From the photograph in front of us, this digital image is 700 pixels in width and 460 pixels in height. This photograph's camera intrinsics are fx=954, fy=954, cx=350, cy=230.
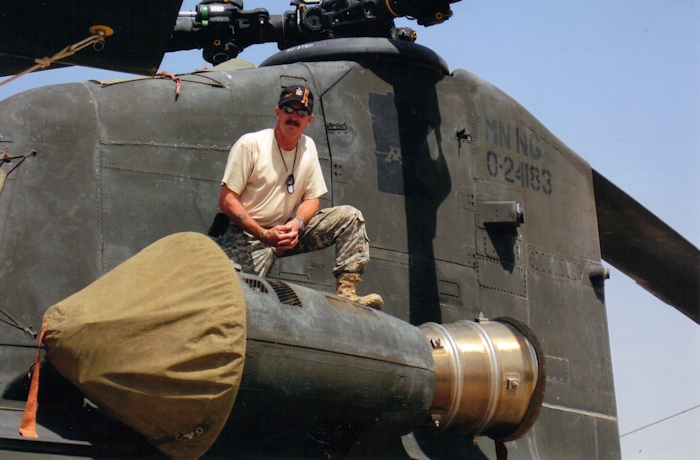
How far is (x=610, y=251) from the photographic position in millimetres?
8961

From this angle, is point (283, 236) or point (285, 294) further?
point (283, 236)

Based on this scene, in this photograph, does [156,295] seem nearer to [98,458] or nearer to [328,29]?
[98,458]

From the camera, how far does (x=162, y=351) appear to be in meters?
3.72

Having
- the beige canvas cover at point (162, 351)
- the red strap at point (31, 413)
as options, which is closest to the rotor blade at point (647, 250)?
the beige canvas cover at point (162, 351)

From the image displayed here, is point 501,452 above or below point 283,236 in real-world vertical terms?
below

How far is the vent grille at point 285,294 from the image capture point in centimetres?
421

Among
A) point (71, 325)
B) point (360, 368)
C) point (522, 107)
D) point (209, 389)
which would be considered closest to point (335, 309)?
point (360, 368)

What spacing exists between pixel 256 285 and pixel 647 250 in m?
5.62

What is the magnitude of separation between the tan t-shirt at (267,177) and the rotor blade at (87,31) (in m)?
1.14

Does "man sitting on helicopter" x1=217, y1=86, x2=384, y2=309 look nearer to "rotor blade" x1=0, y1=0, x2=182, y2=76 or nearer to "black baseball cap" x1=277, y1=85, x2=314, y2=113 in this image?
"black baseball cap" x1=277, y1=85, x2=314, y2=113

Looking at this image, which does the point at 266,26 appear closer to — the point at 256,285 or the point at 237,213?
the point at 237,213

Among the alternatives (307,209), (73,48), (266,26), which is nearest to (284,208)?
(307,209)

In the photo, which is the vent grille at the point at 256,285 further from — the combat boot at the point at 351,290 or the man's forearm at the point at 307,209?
the man's forearm at the point at 307,209

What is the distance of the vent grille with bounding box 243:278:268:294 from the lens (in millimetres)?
4105
